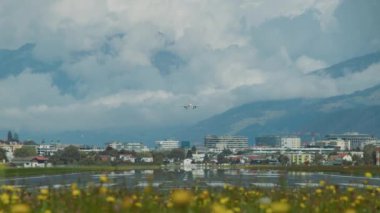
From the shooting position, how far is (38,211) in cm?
919

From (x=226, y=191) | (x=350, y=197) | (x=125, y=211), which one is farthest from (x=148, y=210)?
(x=226, y=191)

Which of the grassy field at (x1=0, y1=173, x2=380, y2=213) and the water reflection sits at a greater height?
the water reflection

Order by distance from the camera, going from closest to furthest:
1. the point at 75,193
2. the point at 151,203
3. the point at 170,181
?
the point at 151,203 → the point at 75,193 → the point at 170,181

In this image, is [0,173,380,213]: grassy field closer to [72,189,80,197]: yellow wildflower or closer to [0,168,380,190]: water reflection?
[72,189,80,197]: yellow wildflower

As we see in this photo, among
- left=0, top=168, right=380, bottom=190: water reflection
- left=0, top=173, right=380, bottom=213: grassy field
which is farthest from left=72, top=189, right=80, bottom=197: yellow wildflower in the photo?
left=0, top=168, right=380, bottom=190: water reflection

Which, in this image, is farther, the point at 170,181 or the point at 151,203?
the point at 170,181

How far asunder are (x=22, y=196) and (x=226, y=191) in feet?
11.3

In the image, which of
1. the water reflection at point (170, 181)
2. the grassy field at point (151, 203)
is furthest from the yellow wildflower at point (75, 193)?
the water reflection at point (170, 181)

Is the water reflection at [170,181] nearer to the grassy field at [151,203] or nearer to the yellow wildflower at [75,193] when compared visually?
the grassy field at [151,203]

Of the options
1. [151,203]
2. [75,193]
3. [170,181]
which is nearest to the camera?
[151,203]

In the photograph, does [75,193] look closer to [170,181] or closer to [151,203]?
[151,203]

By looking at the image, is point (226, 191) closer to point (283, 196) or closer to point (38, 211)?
point (283, 196)

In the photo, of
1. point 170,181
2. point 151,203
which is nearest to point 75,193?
point 151,203

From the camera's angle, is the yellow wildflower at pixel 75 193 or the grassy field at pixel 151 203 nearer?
the grassy field at pixel 151 203
